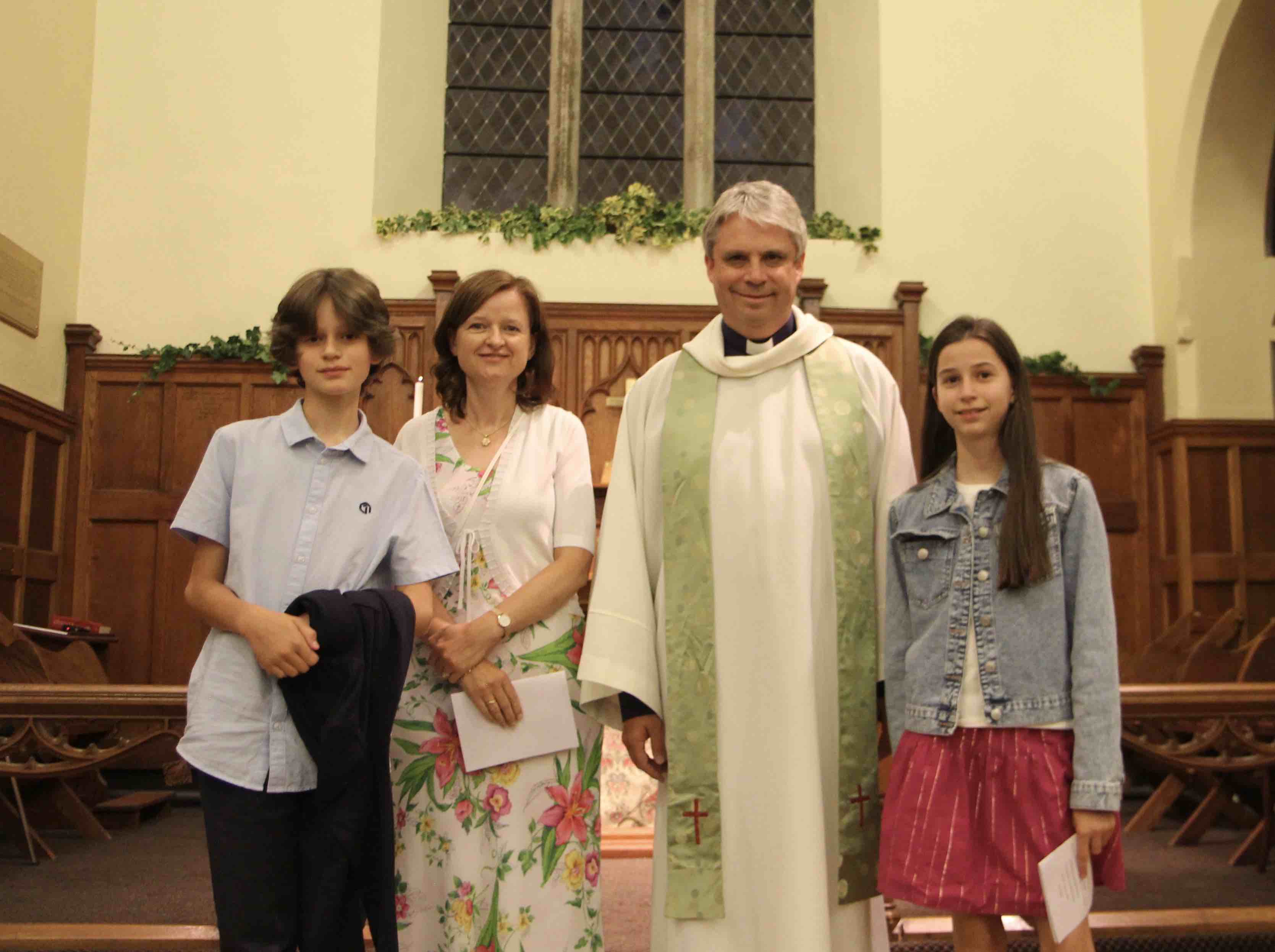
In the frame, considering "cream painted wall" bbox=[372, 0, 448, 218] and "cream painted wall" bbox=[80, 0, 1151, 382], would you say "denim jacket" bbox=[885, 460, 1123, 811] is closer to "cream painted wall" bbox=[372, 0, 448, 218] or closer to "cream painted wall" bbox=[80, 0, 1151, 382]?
"cream painted wall" bbox=[80, 0, 1151, 382]

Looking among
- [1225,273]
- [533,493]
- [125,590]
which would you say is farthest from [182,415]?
[1225,273]

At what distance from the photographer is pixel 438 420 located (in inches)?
97.1

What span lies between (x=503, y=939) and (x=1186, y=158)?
679 cm

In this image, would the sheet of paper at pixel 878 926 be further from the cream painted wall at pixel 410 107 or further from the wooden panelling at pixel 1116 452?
the cream painted wall at pixel 410 107

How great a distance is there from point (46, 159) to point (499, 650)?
20.1 ft

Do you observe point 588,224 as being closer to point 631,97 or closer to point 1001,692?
point 631,97

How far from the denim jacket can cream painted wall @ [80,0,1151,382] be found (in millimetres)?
5532

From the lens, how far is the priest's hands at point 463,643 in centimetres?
216

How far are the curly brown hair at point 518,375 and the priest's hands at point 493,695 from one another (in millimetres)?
586

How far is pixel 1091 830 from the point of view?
1.93m

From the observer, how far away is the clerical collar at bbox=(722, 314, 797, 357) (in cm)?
243

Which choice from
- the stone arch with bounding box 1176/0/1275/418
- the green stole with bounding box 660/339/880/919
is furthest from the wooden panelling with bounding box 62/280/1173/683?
the green stole with bounding box 660/339/880/919

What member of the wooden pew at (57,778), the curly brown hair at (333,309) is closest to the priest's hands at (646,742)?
the curly brown hair at (333,309)

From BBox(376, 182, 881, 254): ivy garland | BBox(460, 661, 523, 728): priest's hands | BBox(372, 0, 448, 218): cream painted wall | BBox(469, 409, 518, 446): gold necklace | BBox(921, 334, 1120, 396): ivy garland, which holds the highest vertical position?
BBox(372, 0, 448, 218): cream painted wall
